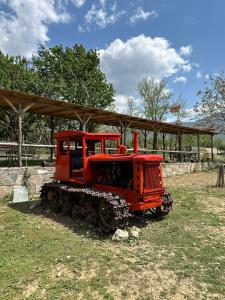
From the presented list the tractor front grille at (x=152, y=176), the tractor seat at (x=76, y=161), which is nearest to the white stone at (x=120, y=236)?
the tractor front grille at (x=152, y=176)

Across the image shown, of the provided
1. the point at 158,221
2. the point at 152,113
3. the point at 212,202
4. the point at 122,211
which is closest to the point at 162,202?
the point at 158,221

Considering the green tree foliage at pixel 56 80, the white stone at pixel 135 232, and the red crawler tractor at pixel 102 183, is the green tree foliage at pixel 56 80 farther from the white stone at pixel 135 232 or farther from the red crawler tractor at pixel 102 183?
the white stone at pixel 135 232

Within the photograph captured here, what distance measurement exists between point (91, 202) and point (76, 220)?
0.76 metres

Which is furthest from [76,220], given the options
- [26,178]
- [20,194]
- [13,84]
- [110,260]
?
[13,84]

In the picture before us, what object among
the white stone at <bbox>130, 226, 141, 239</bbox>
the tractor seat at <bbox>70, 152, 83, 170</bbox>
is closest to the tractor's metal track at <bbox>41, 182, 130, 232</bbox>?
the white stone at <bbox>130, 226, 141, 239</bbox>

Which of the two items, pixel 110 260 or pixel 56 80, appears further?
pixel 56 80

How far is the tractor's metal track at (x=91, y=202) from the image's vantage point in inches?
247

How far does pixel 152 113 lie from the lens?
4009 centimetres

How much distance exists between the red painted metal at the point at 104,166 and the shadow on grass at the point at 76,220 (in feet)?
1.99

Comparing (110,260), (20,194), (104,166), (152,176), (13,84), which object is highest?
(13,84)

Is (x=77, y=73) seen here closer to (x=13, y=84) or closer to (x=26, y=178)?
(x=13, y=84)

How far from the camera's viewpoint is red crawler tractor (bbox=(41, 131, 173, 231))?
662 cm

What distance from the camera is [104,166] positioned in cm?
765

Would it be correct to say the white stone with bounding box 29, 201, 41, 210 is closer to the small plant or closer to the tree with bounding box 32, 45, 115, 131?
the small plant
